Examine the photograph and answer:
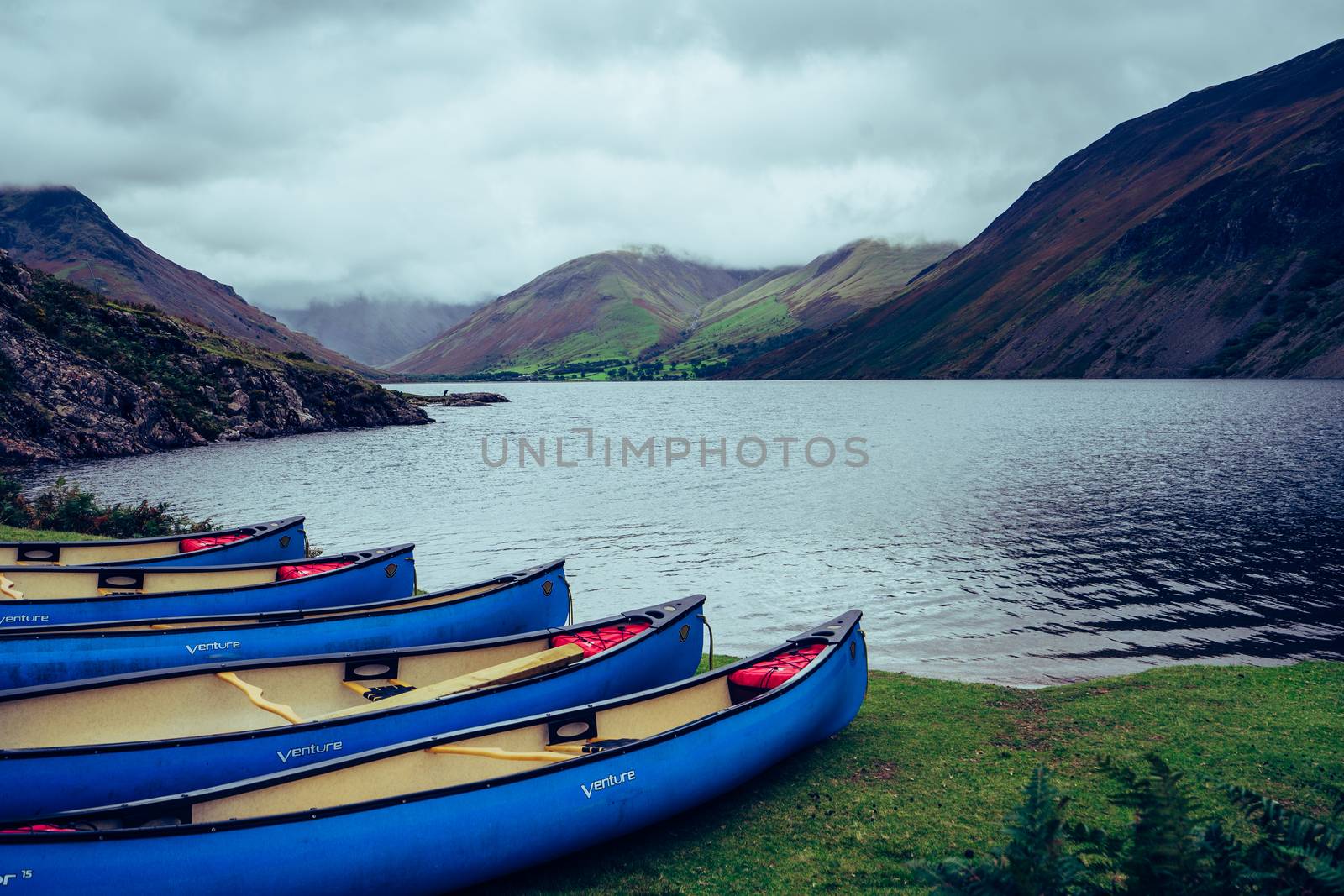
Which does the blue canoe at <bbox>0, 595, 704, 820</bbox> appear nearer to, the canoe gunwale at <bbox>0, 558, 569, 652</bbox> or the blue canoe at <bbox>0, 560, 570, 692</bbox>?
the canoe gunwale at <bbox>0, 558, 569, 652</bbox>

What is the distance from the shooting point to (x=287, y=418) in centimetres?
10388

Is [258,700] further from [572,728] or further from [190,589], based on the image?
[190,589]

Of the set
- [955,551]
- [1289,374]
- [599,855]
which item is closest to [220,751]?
[599,855]

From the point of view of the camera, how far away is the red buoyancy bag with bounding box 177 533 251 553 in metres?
A: 23.6

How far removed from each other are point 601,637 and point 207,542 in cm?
1579

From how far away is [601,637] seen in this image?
15023 mm

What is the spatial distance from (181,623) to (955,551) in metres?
27.7

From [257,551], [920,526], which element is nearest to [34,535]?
[257,551]

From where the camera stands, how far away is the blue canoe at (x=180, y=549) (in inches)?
787

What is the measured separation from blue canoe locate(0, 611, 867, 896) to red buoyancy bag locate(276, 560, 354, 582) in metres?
11.1

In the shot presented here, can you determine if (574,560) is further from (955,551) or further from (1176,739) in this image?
(1176,739)

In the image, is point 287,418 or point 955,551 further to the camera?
point 287,418

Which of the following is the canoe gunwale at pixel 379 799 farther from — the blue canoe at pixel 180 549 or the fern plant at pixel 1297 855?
the blue canoe at pixel 180 549

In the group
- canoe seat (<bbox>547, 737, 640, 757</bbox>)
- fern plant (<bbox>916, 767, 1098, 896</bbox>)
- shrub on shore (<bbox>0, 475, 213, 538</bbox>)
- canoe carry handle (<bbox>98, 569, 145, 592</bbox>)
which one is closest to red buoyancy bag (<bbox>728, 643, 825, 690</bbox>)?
canoe seat (<bbox>547, 737, 640, 757</bbox>)
